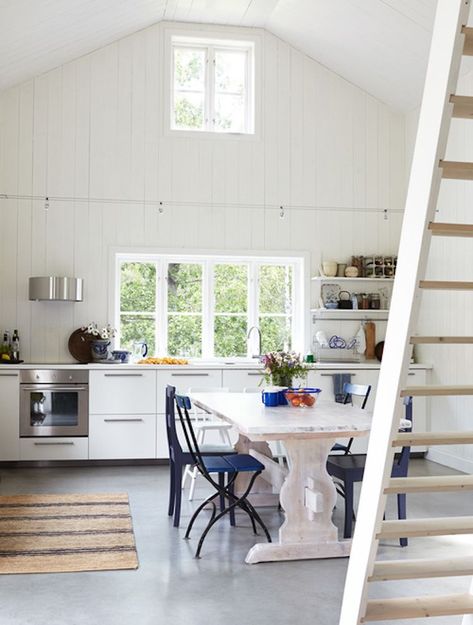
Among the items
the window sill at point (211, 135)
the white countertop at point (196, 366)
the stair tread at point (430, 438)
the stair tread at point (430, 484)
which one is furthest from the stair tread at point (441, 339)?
the window sill at point (211, 135)

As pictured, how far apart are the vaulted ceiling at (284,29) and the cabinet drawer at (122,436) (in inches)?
133

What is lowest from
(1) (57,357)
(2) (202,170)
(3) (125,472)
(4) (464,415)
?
(3) (125,472)

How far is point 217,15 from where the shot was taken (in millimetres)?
7574

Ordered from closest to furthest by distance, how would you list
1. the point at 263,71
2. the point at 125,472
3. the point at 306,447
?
the point at 306,447, the point at 125,472, the point at 263,71

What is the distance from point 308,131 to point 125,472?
3.95 m

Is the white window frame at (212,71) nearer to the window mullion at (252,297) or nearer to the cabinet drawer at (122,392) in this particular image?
the window mullion at (252,297)

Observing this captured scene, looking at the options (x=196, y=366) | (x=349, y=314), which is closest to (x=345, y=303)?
(x=349, y=314)

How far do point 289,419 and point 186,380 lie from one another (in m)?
3.00

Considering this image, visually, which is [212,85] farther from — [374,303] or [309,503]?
[309,503]

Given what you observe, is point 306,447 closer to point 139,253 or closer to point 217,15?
point 139,253

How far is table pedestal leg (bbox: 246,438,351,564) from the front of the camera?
4.17 meters

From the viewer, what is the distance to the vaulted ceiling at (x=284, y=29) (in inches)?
252

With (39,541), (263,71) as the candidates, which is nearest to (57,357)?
(39,541)

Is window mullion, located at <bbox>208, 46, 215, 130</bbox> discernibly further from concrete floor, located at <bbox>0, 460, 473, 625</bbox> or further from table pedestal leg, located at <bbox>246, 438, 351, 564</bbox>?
table pedestal leg, located at <bbox>246, 438, 351, 564</bbox>
